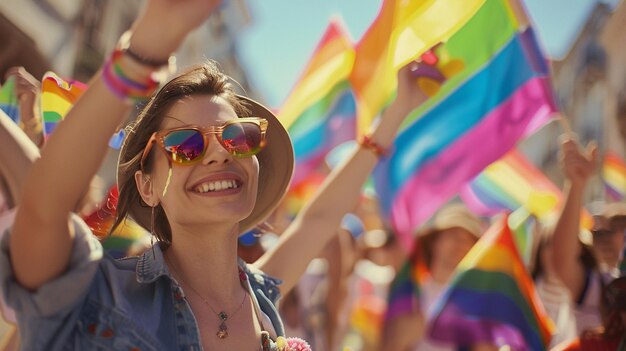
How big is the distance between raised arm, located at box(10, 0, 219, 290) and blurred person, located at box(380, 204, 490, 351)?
3491mm

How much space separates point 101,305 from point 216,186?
34 centimetres

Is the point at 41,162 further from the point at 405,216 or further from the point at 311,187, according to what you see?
the point at 311,187

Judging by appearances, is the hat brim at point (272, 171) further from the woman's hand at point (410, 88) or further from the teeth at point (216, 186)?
the woman's hand at point (410, 88)

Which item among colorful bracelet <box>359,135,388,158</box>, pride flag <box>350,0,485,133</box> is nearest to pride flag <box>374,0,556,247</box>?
pride flag <box>350,0,485,133</box>

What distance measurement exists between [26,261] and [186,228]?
415 millimetres

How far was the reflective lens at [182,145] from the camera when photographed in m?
1.55

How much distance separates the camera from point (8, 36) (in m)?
6.02

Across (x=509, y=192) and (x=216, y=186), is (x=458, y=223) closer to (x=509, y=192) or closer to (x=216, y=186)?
(x=509, y=192)

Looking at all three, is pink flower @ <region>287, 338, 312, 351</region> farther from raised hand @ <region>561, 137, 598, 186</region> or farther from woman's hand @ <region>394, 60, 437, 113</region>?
raised hand @ <region>561, 137, 598, 186</region>

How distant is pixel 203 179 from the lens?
158 centimetres

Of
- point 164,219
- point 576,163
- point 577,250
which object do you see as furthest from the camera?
point 577,250

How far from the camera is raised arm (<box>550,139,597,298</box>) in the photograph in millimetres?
3025

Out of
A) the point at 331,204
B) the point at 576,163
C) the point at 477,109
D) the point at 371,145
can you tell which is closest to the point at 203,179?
the point at 331,204

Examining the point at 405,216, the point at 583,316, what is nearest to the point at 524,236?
the point at 405,216
